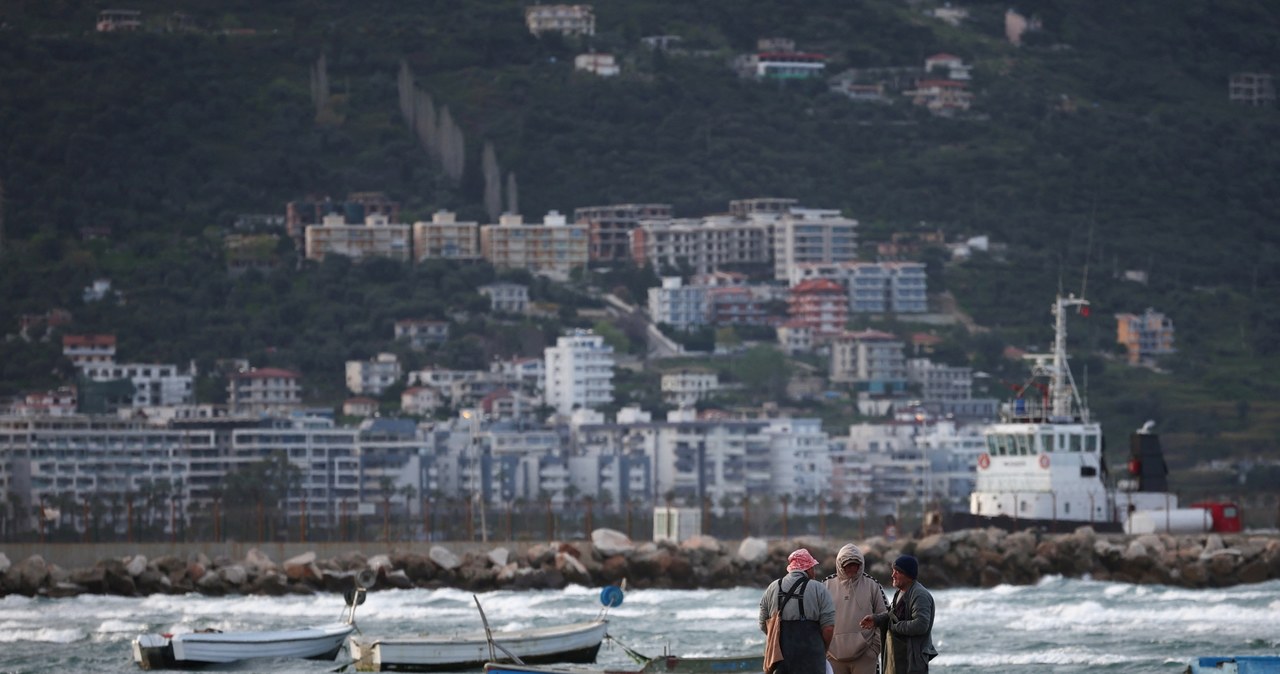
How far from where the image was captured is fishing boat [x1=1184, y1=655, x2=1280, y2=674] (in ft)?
55.6

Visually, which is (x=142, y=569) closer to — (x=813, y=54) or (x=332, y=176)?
(x=332, y=176)

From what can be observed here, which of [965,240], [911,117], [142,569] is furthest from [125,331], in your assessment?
[142,569]

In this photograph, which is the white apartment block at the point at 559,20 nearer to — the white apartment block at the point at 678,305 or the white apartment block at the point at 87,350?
the white apartment block at the point at 678,305

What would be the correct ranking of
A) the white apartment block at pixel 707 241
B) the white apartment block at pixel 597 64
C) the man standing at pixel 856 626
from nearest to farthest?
1. the man standing at pixel 856 626
2. the white apartment block at pixel 707 241
3. the white apartment block at pixel 597 64

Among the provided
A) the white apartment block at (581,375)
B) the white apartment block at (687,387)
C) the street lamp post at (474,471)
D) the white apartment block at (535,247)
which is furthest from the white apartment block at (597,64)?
the street lamp post at (474,471)

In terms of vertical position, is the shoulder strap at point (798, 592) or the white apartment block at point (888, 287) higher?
the white apartment block at point (888, 287)

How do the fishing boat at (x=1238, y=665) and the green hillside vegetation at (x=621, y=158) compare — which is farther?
the green hillside vegetation at (x=621, y=158)

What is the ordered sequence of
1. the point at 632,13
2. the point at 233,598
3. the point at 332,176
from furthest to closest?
the point at 632,13 < the point at 332,176 < the point at 233,598

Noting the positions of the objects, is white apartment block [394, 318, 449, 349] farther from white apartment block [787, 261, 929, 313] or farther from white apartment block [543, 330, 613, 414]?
white apartment block [787, 261, 929, 313]

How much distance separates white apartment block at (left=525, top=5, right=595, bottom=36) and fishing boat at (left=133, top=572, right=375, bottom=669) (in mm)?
165780

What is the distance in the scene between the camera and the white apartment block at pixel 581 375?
12812 cm

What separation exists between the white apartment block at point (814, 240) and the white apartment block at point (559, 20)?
129ft

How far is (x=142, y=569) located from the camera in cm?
3988

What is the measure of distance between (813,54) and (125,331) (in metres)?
75.0
